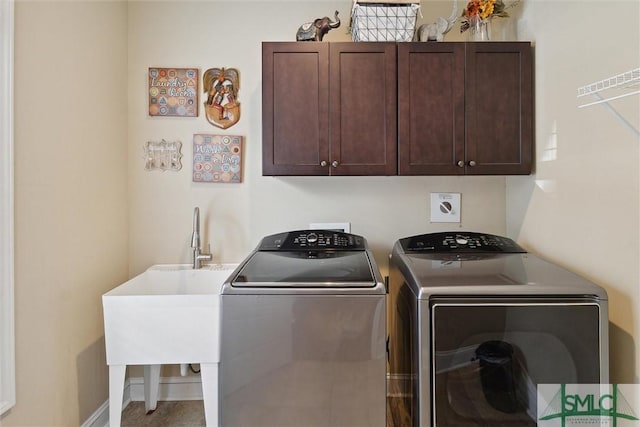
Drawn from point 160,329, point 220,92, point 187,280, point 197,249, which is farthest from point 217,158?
point 160,329

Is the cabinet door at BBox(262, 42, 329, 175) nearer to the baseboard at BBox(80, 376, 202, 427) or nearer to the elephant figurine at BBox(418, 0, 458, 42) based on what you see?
the elephant figurine at BBox(418, 0, 458, 42)

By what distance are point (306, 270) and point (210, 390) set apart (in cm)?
70

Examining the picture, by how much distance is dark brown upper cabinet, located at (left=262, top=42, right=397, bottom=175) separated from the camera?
1.69 meters

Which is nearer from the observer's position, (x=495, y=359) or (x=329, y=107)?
(x=495, y=359)

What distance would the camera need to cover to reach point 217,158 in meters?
2.03

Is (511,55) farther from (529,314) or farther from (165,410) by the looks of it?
(165,410)

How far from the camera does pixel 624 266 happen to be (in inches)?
47.8

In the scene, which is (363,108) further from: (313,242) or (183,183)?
(183,183)

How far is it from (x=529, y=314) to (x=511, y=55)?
1234 mm

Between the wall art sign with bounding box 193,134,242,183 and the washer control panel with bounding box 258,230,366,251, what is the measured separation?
494 mm

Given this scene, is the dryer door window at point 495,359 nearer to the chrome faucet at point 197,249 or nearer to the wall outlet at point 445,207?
the wall outlet at point 445,207

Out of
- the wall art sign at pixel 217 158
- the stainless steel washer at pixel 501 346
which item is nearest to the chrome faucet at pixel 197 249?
the wall art sign at pixel 217 158

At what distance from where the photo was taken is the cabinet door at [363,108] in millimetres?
1687

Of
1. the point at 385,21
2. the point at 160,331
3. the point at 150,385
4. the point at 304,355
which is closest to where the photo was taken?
the point at 304,355
